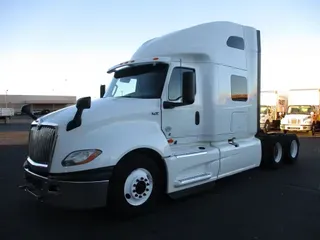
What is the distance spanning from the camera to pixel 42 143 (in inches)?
200

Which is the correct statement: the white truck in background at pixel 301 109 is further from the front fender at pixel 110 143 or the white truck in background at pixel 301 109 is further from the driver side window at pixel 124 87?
the front fender at pixel 110 143

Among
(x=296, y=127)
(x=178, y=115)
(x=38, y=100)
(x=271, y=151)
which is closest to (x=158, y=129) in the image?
(x=178, y=115)

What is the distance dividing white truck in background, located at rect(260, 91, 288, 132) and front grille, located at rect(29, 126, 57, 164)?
22606 mm

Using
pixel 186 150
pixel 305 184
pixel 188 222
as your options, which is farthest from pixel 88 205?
pixel 305 184

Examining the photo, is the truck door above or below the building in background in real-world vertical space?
below

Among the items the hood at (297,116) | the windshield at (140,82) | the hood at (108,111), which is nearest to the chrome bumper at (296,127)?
the hood at (297,116)

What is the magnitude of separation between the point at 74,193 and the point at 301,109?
23.8 m

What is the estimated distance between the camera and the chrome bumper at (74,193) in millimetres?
4582

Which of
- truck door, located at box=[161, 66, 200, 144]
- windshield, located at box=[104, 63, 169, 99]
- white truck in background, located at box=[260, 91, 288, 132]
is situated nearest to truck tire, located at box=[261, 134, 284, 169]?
truck door, located at box=[161, 66, 200, 144]

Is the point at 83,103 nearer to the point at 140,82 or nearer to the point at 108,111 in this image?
the point at 108,111

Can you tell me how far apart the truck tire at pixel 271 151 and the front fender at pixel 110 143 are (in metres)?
4.57

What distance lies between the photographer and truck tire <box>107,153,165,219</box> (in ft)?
16.2

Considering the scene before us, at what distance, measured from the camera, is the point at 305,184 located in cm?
729

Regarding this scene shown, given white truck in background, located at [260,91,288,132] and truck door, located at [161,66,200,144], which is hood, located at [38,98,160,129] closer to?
truck door, located at [161,66,200,144]
